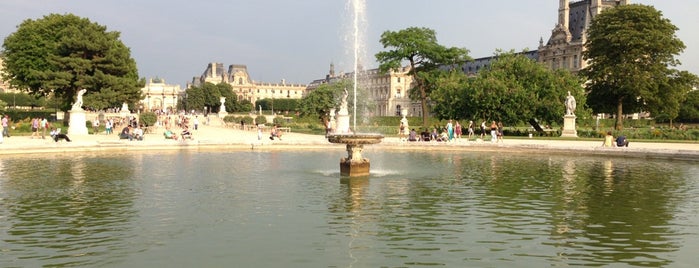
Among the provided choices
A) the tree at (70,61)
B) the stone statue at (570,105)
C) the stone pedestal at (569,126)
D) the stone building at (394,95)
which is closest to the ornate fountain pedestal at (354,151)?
the stone pedestal at (569,126)

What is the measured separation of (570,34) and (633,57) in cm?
5712

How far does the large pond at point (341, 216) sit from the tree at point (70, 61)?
35.5 meters

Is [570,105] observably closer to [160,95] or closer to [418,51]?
[418,51]

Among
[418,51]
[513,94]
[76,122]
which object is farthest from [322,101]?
[76,122]

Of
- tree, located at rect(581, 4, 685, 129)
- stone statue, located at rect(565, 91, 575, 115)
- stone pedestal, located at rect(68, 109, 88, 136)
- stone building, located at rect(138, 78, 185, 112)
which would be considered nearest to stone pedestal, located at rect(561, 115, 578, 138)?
stone statue, located at rect(565, 91, 575, 115)

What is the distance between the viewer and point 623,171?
2145 cm

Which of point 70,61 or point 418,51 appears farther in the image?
point 418,51

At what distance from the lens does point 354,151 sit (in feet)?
64.1

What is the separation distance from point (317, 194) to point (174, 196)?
345 cm

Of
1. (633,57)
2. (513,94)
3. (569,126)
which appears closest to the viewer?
(569,126)

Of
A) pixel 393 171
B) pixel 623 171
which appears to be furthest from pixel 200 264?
pixel 623 171

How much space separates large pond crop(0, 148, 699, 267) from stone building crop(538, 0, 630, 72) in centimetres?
9289

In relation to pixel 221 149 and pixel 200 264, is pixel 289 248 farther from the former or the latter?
pixel 221 149

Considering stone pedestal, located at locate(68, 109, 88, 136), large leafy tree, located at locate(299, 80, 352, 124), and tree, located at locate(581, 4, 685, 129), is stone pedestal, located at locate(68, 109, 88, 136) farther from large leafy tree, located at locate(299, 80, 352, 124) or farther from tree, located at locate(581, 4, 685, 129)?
large leafy tree, located at locate(299, 80, 352, 124)
